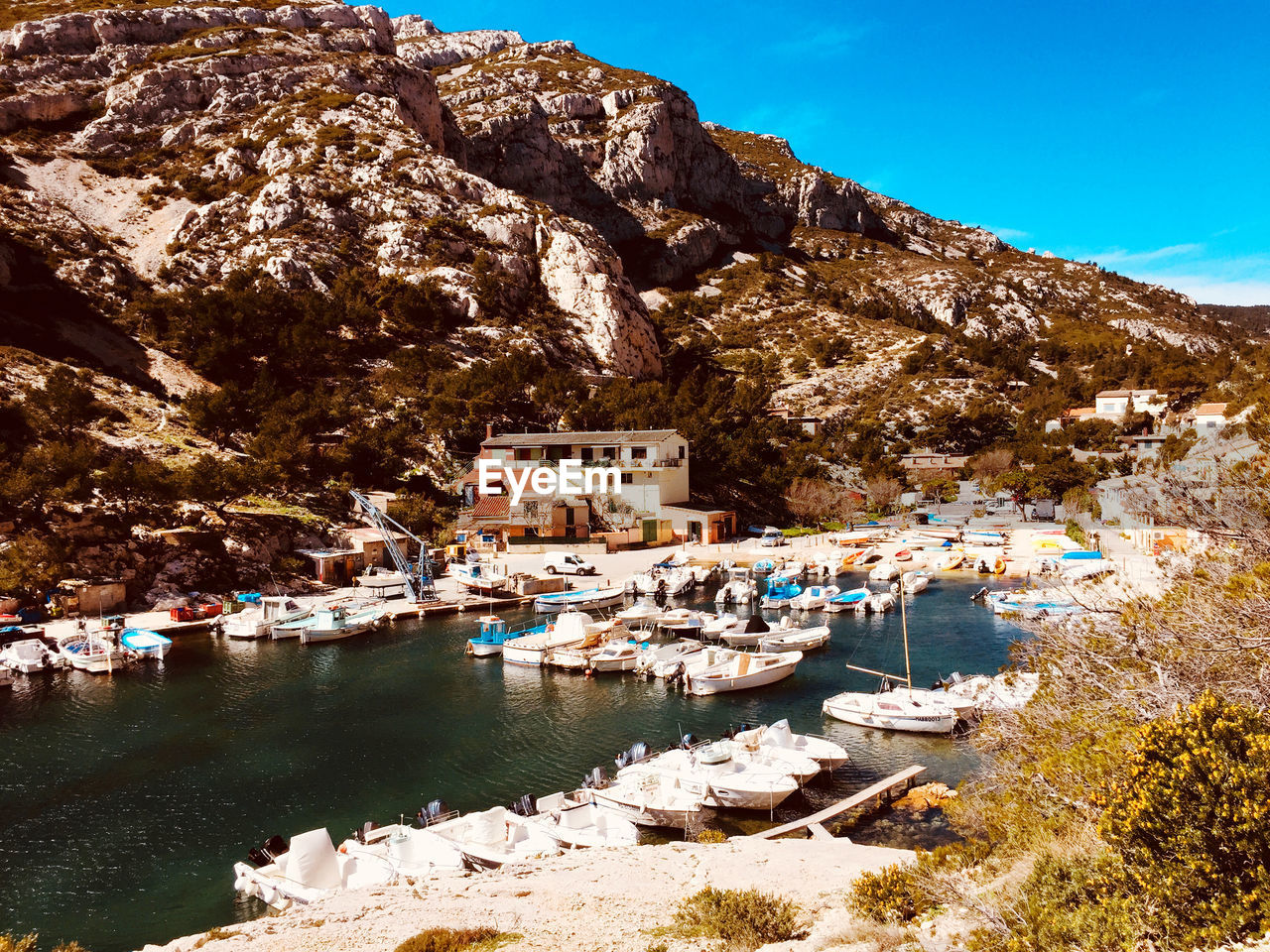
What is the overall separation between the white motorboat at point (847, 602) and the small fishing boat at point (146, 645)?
35.7m

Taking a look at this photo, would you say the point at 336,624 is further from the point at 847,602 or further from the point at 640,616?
the point at 847,602

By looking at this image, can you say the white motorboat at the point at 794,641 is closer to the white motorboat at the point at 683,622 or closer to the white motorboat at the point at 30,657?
the white motorboat at the point at 683,622

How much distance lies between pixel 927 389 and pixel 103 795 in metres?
115

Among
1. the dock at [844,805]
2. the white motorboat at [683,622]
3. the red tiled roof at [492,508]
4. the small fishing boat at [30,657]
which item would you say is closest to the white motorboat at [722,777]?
the dock at [844,805]

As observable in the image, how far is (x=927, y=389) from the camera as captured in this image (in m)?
116

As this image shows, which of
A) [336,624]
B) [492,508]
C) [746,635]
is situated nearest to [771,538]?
[492,508]

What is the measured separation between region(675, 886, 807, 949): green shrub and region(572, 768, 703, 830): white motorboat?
770cm

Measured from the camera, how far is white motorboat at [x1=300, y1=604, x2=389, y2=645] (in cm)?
4072

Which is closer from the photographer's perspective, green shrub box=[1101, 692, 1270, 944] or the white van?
green shrub box=[1101, 692, 1270, 944]

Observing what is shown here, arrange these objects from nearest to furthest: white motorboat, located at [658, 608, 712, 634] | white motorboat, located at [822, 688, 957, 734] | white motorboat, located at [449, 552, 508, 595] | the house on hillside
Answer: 1. white motorboat, located at [822, 688, 957, 734]
2. white motorboat, located at [658, 608, 712, 634]
3. white motorboat, located at [449, 552, 508, 595]
4. the house on hillside

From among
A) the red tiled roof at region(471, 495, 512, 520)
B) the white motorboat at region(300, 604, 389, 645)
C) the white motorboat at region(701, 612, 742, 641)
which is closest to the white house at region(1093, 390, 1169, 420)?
the red tiled roof at region(471, 495, 512, 520)

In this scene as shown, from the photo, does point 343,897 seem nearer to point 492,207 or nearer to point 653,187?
point 492,207

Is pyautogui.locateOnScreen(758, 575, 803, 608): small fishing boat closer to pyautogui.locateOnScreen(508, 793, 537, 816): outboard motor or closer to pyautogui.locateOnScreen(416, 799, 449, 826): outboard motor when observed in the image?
pyautogui.locateOnScreen(508, 793, 537, 816): outboard motor

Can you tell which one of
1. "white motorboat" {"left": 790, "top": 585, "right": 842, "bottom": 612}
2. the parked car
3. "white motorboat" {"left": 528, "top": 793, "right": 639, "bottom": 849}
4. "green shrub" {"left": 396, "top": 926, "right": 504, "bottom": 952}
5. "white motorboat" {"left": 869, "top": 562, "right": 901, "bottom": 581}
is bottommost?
"white motorboat" {"left": 528, "top": 793, "right": 639, "bottom": 849}
